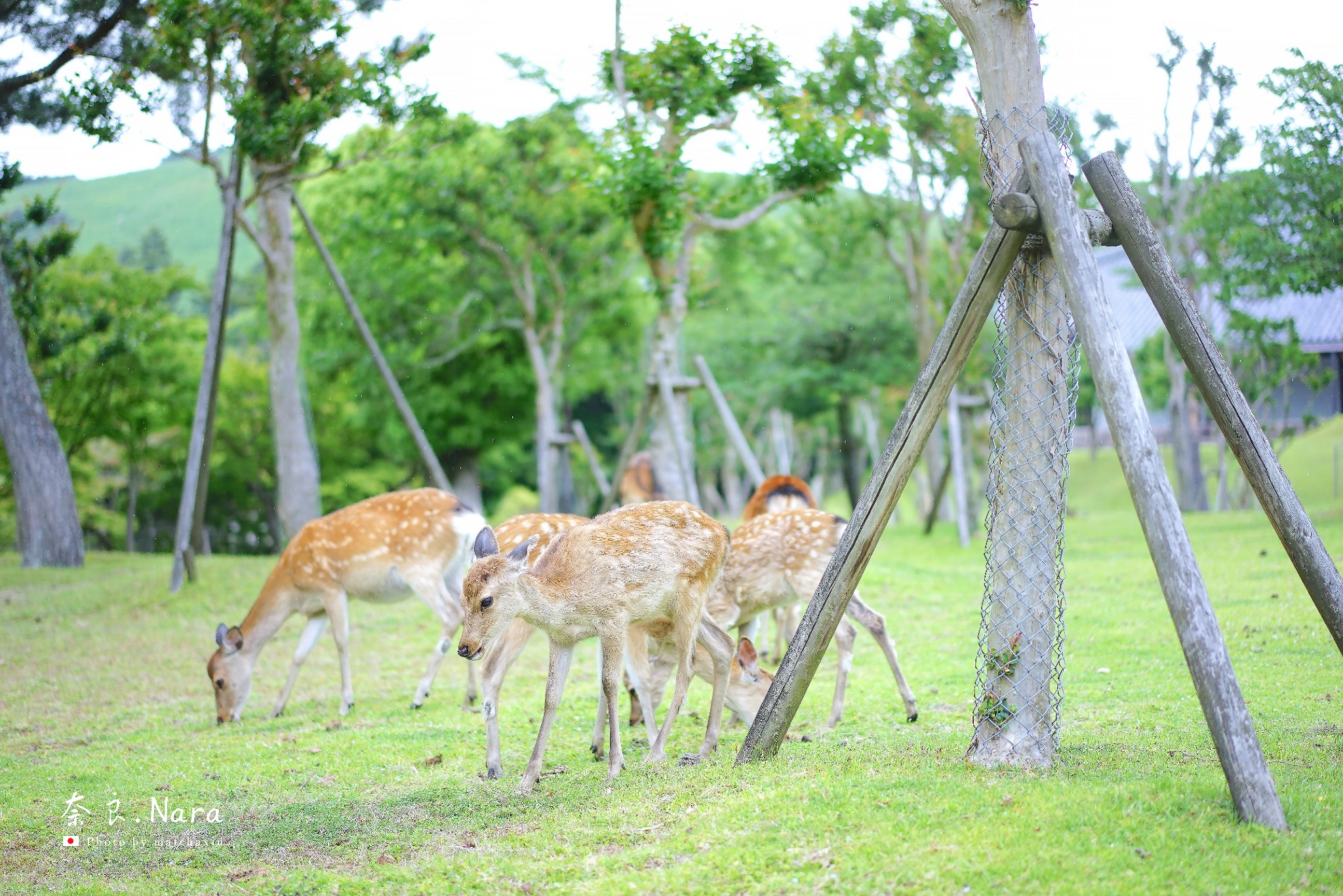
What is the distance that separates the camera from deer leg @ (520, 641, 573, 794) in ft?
18.4

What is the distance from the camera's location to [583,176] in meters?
14.0

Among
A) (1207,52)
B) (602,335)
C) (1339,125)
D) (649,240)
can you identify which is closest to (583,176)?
(649,240)

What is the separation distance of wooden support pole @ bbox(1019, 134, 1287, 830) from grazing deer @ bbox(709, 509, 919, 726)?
9.43 ft

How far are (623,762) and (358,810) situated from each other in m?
1.41

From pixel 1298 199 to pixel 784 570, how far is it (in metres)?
10.6

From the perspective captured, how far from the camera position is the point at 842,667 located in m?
6.97

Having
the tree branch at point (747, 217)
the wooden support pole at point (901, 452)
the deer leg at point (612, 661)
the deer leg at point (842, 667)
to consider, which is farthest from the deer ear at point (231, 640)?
the tree branch at point (747, 217)

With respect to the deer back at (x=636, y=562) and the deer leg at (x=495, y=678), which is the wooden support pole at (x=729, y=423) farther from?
the deer leg at (x=495, y=678)

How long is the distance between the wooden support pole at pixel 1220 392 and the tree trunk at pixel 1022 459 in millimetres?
363

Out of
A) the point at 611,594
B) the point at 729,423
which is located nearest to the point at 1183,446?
the point at 729,423

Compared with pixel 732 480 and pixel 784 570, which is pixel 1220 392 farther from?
pixel 732 480

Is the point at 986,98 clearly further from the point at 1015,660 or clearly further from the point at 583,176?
the point at 583,176

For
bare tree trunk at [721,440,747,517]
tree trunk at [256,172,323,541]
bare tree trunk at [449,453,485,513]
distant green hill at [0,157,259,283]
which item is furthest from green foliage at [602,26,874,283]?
distant green hill at [0,157,259,283]

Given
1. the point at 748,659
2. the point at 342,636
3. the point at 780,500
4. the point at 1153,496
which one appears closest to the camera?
the point at 1153,496
